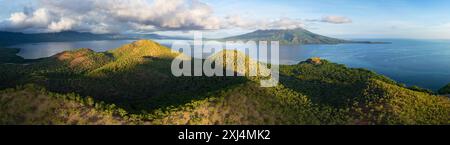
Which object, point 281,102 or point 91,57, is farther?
point 91,57

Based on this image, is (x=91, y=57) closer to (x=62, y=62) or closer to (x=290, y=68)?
(x=62, y=62)

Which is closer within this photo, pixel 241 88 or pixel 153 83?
pixel 241 88
